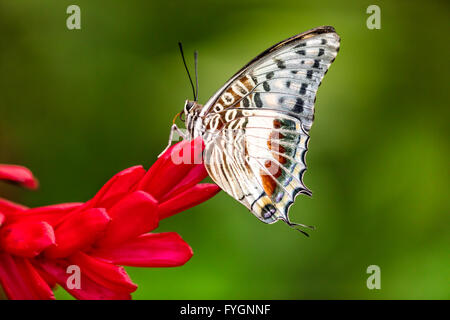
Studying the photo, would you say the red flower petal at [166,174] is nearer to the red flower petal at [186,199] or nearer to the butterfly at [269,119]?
the red flower petal at [186,199]

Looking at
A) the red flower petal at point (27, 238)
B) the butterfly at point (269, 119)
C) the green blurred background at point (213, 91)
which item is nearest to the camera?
the red flower petal at point (27, 238)

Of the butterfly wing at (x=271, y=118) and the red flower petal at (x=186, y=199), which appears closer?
the red flower petal at (x=186, y=199)

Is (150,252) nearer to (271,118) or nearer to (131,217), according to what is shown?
(131,217)

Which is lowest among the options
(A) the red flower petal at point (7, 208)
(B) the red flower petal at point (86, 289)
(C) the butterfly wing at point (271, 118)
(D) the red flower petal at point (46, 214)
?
(B) the red flower petal at point (86, 289)

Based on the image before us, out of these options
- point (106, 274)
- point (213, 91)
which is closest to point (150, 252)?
point (106, 274)

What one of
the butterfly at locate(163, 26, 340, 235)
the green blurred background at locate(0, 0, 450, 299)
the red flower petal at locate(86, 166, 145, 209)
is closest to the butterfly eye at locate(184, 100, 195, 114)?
the butterfly at locate(163, 26, 340, 235)

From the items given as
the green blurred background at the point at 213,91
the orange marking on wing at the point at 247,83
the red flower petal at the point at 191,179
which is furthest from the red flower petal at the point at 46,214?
the green blurred background at the point at 213,91

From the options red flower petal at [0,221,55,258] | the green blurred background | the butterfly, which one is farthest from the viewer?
the green blurred background

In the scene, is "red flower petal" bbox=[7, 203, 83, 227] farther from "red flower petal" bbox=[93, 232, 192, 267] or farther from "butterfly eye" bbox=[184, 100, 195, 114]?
"butterfly eye" bbox=[184, 100, 195, 114]
